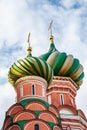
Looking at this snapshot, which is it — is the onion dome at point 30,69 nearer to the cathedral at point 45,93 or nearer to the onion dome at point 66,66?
the cathedral at point 45,93

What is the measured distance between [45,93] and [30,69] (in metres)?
1.28

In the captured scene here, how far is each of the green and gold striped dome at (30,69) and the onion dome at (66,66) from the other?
7.98 ft

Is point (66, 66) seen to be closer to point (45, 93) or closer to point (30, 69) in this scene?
point (45, 93)

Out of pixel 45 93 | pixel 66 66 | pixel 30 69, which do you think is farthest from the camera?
pixel 66 66

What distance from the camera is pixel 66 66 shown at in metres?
20.6

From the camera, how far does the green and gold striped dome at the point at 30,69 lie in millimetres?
17656

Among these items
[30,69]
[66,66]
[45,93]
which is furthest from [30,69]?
[66,66]

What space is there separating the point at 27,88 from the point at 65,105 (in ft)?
9.15

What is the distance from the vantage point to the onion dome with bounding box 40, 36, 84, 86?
20594 millimetres

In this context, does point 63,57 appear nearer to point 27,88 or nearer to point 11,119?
point 27,88

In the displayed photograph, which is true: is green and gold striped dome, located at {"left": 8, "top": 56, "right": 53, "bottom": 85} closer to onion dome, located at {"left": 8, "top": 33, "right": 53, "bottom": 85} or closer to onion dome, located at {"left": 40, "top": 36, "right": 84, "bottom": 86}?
onion dome, located at {"left": 8, "top": 33, "right": 53, "bottom": 85}

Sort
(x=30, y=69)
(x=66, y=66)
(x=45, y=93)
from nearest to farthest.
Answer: (x=30, y=69)
(x=45, y=93)
(x=66, y=66)

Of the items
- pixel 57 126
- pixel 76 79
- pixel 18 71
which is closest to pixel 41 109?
pixel 57 126

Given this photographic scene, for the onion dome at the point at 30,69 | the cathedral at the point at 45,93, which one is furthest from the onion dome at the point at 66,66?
the onion dome at the point at 30,69
